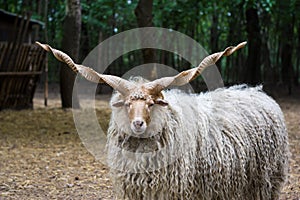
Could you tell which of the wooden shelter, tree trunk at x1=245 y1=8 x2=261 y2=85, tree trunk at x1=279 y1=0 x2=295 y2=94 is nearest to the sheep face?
the wooden shelter

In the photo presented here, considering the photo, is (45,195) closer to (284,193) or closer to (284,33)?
(284,193)

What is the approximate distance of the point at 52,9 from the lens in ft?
63.2

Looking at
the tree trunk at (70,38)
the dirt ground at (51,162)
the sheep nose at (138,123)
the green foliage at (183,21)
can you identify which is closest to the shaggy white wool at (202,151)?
the sheep nose at (138,123)

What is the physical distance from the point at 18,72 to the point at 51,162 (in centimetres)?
495

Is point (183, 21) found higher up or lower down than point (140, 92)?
higher up

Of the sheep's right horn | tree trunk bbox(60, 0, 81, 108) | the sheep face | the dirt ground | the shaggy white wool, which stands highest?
tree trunk bbox(60, 0, 81, 108)

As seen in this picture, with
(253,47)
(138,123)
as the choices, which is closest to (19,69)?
(253,47)

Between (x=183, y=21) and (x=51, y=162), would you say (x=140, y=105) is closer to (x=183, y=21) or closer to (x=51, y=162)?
(x=51, y=162)

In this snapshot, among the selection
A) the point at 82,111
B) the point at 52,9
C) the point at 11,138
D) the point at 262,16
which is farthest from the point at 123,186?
the point at 52,9

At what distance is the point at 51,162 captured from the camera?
608cm

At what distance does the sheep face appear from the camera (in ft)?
9.92

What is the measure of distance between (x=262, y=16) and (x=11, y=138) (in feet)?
35.9

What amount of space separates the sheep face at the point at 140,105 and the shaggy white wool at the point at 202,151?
0.07 m

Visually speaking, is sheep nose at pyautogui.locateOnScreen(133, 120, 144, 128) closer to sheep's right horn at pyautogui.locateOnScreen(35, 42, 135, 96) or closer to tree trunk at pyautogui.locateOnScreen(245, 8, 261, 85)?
sheep's right horn at pyautogui.locateOnScreen(35, 42, 135, 96)
